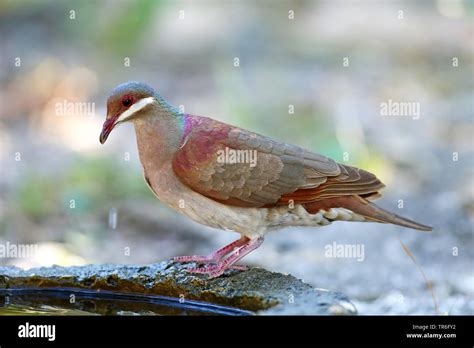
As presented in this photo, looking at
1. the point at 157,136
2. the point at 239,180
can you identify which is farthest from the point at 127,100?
the point at 239,180

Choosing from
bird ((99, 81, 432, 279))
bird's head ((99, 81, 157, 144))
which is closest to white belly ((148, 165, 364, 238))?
bird ((99, 81, 432, 279))

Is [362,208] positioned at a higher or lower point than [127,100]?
lower

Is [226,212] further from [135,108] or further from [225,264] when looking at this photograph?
[135,108]

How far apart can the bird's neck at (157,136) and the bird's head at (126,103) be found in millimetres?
73

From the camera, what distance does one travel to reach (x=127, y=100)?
4910mm

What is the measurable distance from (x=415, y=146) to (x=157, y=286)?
6.38 meters

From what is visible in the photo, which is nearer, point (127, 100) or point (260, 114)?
point (127, 100)

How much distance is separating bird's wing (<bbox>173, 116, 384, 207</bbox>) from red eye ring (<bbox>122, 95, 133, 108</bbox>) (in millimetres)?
455

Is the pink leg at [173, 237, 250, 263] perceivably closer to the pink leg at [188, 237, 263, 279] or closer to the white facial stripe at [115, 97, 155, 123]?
the pink leg at [188, 237, 263, 279]

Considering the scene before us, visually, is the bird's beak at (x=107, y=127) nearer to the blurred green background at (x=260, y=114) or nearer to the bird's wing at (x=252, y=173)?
the bird's wing at (x=252, y=173)

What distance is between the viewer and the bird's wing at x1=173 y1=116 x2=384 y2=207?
5066 millimetres

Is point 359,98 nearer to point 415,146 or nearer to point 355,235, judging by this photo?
point 415,146

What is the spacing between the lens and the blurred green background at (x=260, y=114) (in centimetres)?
826

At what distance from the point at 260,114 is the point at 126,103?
6054 millimetres
